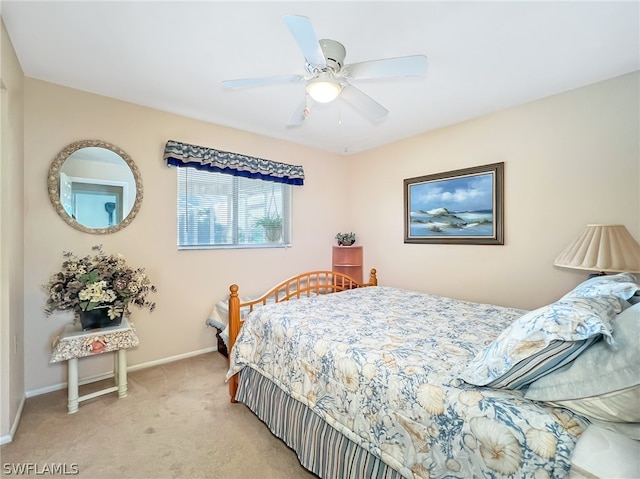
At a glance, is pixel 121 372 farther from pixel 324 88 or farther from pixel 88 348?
pixel 324 88

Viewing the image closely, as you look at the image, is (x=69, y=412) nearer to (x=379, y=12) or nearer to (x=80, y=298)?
(x=80, y=298)

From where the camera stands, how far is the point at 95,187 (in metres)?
2.57

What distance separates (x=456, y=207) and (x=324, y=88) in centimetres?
217

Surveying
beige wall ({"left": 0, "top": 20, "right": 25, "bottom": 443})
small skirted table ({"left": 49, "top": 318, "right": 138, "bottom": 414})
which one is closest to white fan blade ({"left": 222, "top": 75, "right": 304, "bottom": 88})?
beige wall ({"left": 0, "top": 20, "right": 25, "bottom": 443})

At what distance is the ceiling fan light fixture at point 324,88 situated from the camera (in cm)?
174

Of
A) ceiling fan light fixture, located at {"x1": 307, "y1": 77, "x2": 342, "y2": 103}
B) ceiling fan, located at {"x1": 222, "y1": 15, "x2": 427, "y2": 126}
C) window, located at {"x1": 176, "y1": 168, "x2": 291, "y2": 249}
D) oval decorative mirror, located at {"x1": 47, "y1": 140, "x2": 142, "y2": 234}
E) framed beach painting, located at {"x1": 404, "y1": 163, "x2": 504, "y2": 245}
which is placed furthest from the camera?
window, located at {"x1": 176, "y1": 168, "x2": 291, "y2": 249}

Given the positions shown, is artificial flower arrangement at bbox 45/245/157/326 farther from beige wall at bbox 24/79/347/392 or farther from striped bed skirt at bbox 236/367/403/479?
striped bed skirt at bbox 236/367/403/479

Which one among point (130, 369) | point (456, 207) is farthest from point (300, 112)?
point (130, 369)

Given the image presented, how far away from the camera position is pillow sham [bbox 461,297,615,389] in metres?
0.94

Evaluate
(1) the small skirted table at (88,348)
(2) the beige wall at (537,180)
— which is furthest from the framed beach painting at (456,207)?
(1) the small skirted table at (88,348)

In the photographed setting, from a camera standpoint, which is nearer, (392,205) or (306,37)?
(306,37)

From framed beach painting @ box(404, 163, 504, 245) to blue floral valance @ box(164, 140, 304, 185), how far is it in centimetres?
154

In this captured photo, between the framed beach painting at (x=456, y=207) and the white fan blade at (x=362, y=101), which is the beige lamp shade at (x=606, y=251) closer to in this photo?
the framed beach painting at (x=456, y=207)

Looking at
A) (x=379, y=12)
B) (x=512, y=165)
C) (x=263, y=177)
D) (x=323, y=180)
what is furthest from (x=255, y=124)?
(x=512, y=165)
